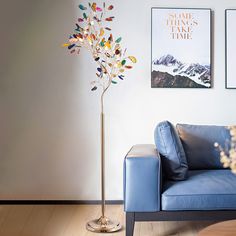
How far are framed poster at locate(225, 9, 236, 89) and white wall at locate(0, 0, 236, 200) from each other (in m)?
0.05

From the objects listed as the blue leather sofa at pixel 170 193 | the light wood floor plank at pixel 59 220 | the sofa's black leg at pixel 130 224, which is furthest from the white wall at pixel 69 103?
the sofa's black leg at pixel 130 224

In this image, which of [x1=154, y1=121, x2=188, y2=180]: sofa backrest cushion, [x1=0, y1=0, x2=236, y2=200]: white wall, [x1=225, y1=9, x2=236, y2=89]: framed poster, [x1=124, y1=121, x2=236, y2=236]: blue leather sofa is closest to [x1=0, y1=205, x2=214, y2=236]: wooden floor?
[x1=0, y1=0, x2=236, y2=200]: white wall

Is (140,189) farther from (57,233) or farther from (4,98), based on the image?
(4,98)

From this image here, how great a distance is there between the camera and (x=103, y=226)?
2.89m

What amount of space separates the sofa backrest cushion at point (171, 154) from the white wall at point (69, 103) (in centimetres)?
77

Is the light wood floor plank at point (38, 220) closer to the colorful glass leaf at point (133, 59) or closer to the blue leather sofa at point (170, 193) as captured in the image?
the blue leather sofa at point (170, 193)

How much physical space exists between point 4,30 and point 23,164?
1.29 meters

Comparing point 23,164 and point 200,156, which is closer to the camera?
point 200,156

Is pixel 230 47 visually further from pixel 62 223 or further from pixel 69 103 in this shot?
pixel 62 223

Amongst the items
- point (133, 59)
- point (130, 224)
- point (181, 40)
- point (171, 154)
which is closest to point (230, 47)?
point (181, 40)

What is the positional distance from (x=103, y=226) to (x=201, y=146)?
41.0 inches

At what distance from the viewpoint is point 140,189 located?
2.51 metres

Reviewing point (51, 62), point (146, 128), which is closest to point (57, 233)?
point (146, 128)

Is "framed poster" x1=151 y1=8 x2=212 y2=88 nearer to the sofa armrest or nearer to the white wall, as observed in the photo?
the white wall
